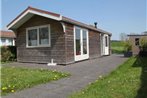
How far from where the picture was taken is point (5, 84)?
793cm

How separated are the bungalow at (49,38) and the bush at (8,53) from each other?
0.85m

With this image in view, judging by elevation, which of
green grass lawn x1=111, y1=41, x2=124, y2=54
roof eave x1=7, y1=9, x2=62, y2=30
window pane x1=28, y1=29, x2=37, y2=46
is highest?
roof eave x1=7, y1=9, x2=62, y2=30

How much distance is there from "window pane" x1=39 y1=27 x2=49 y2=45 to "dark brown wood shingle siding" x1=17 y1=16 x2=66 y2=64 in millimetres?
391

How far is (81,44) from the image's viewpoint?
1745cm

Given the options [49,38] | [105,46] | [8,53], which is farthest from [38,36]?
[105,46]

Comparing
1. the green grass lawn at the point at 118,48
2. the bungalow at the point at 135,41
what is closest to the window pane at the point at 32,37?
the green grass lawn at the point at 118,48

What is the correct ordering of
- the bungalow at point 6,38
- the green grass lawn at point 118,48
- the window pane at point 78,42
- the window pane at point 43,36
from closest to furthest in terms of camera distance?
the window pane at point 43,36
the window pane at point 78,42
the green grass lawn at point 118,48
the bungalow at point 6,38

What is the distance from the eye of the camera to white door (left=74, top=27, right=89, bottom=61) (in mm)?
16517

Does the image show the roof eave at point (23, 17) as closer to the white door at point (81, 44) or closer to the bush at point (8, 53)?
the bush at point (8, 53)

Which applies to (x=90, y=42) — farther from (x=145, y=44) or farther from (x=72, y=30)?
(x=145, y=44)

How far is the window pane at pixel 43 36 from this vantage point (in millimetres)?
15750

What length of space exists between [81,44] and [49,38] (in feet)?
9.39

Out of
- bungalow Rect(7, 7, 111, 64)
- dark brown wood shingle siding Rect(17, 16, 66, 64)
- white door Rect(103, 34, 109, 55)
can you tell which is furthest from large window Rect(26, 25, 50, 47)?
white door Rect(103, 34, 109, 55)

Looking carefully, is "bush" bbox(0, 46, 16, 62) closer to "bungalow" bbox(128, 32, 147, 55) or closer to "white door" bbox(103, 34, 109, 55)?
"white door" bbox(103, 34, 109, 55)
